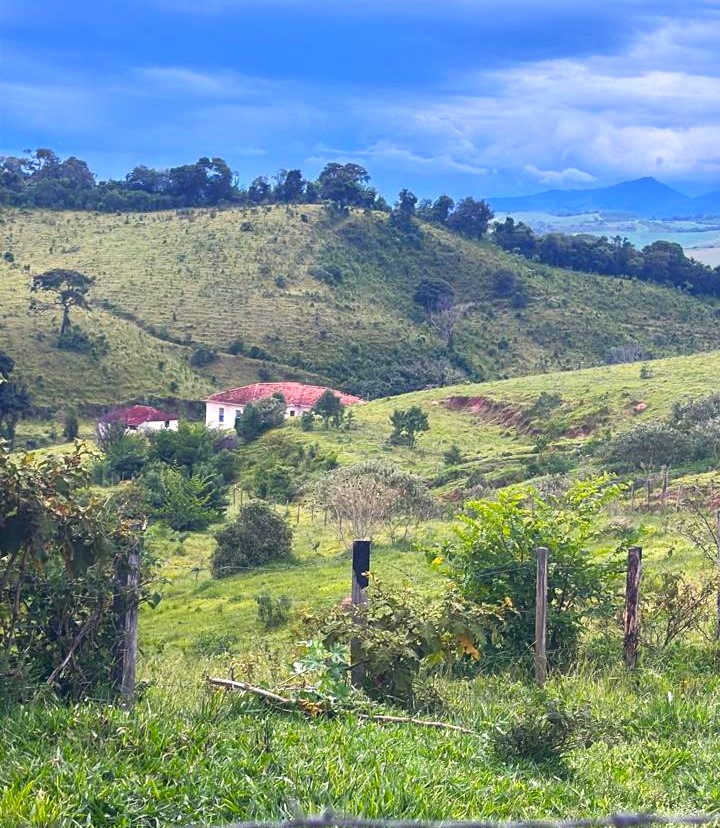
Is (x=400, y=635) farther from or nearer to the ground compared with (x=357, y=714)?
farther from the ground

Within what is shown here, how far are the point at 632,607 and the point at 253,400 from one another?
146 feet

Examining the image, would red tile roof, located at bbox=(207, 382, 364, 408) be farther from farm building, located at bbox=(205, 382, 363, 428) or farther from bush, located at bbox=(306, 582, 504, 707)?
bush, located at bbox=(306, 582, 504, 707)

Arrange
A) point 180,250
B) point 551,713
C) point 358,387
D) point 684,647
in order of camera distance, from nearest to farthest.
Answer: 1. point 551,713
2. point 684,647
3. point 358,387
4. point 180,250

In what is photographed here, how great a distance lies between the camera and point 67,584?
18.5 feet

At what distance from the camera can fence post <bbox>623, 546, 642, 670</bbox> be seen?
6.98m

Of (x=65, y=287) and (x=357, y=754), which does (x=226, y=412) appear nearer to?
(x=65, y=287)

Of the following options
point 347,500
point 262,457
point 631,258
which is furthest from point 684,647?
point 631,258

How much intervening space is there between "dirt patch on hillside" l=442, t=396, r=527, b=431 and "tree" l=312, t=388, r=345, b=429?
578 centimetres

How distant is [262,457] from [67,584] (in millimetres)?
34923

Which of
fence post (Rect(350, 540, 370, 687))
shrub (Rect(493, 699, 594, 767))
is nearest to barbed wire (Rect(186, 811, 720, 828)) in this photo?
shrub (Rect(493, 699, 594, 767))

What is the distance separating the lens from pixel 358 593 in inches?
254

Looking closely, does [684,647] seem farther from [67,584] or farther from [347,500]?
[347,500]

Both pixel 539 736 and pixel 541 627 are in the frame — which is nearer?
pixel 539 736

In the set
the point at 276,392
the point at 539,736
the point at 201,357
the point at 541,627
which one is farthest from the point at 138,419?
the point at 539,736
